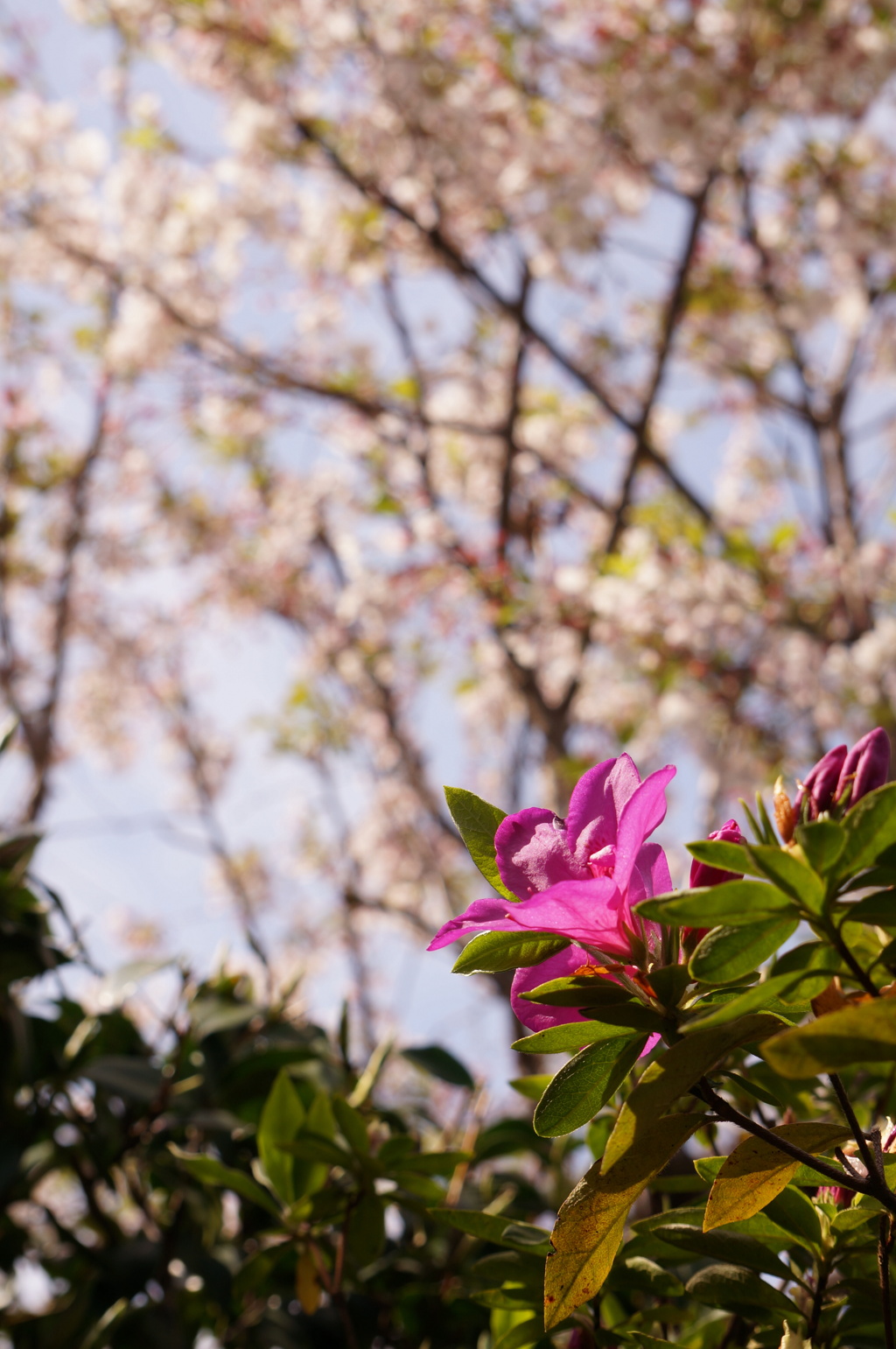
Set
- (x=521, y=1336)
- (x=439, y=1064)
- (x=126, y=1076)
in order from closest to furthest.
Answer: (x=521, y=1336), (x=126, y=1076), (x=439, y=1064)

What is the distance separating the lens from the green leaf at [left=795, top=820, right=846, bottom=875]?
32cm

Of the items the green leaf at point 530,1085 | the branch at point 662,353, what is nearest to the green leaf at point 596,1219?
the green leaf at point 530,1085

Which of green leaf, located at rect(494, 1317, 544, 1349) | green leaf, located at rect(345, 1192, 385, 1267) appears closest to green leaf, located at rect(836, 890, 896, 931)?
green leaf, located at rect(494, 1317, 544, 1349)

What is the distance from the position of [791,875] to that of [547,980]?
0.40 feet

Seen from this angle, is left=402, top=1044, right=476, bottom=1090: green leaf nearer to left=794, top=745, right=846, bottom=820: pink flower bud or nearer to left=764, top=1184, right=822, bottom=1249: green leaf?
left=764, top=1184, right=822, bottom=1249: green leaf

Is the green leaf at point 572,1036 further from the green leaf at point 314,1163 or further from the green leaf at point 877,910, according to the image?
the green leaf at point 314,1163

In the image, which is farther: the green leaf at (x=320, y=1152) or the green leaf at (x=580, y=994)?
the green leaf at (x=320, y=1152)

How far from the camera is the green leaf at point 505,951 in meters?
0.38

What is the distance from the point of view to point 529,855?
40 cm

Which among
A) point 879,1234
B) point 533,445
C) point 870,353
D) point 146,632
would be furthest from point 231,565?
point 879,1234

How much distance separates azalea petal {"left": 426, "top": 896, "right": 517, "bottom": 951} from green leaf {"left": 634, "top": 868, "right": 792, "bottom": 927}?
67 millimetres

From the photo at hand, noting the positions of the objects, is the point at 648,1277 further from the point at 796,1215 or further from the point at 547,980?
the point at 547,980

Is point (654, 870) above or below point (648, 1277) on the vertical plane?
above

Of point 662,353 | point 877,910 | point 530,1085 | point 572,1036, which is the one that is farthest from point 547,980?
point 662,353
